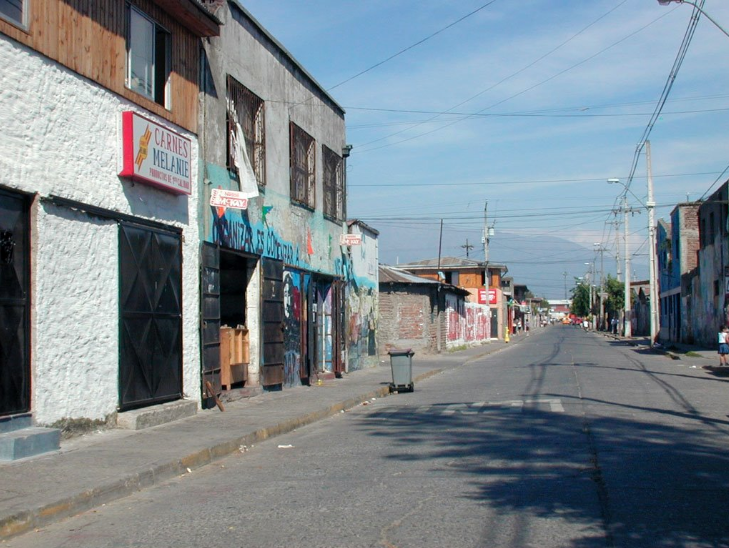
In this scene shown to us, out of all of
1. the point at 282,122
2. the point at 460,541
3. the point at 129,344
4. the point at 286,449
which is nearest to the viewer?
the point at 460,541

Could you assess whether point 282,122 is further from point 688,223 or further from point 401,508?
point 688,223

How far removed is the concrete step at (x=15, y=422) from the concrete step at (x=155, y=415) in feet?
6.87

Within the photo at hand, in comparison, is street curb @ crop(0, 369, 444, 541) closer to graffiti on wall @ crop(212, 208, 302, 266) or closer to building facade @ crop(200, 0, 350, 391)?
building facade @ crop(200, 0, 350, 391)

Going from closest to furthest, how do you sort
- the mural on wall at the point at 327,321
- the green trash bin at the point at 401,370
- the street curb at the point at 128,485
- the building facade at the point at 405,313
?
1. the street curb at the point at 128,485
2. the green trash bin at the point at 401,370
3. the mural on wall at the point at 327,321
4. the building facade at the point at 405,313

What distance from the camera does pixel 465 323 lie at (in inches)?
2138

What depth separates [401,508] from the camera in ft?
24.2

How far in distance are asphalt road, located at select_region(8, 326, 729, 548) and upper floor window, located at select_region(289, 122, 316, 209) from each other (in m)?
7.95

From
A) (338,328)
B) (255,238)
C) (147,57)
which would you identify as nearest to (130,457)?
(147,57)

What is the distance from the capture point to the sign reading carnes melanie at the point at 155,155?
12227 millimetres

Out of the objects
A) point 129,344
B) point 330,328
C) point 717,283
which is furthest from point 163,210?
point 717,283

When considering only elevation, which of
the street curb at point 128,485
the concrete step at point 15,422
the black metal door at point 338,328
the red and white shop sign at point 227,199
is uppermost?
the red and white shop sign at point 227,199

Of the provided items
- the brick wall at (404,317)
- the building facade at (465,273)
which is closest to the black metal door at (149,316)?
the brick wall at (404,317)

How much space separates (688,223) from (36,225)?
4598 centimetres

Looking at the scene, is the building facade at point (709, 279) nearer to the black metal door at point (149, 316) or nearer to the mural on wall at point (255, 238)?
the mural on wall at point (255, 238)
